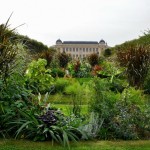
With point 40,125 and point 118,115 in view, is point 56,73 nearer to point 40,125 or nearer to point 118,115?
point 118,115

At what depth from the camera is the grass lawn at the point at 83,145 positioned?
22.0 feet

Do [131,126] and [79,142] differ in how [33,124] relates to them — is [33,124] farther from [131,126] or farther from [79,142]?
[131,126]

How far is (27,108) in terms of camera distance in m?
7.70

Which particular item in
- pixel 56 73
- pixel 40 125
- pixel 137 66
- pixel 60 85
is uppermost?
pixel 137 66

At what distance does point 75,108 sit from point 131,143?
165cm

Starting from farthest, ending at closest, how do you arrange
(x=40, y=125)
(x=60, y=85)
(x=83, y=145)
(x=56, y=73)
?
(x=56, y=73), (x=60, y=85), (x=40, y=125), (x=83, y=145)

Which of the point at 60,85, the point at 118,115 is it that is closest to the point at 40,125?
the point at 118,115

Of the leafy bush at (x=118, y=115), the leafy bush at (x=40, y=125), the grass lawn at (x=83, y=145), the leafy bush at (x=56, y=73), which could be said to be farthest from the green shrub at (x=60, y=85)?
the grass lawn at (x=83, y=145)

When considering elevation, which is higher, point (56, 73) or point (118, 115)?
point (56, 73)

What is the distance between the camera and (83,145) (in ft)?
22.9

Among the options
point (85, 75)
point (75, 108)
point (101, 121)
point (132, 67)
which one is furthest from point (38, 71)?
point (85, 75)

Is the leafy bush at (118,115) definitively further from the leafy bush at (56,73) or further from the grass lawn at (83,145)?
the leafy bush at (56,73)

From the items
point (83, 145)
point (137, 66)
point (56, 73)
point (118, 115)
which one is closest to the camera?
point (83, 145)

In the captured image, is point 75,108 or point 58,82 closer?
point 75,108
